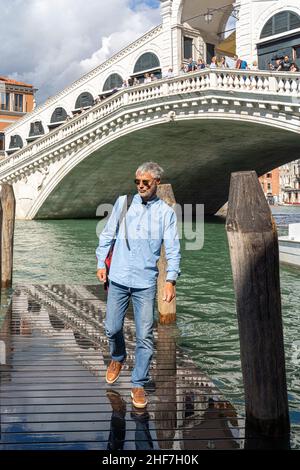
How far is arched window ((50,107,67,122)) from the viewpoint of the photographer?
2771cm

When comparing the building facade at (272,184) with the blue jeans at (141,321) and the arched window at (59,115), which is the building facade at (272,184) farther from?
the blue jeans at (141,321)

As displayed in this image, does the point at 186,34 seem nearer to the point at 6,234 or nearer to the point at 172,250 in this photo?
the point at 6,234

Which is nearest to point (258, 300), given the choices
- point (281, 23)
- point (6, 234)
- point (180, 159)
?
point (6, 234)

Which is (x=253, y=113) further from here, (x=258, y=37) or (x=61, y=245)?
(x=61, y=245)

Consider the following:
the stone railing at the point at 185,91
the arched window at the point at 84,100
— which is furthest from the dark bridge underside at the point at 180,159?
the arched window at the point at 84,100

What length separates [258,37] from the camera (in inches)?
722

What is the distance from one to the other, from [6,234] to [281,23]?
13.7 metres

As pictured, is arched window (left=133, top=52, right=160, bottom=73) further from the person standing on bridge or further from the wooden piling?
the person standing on bridge

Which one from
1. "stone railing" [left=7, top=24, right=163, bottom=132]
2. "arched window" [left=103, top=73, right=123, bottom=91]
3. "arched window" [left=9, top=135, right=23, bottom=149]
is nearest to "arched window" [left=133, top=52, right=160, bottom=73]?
"stone railing" [left=7, top=24, right=163, bottom=132]

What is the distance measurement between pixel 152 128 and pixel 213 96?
11.2ft

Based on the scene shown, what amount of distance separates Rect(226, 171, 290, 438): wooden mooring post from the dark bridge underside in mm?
13951

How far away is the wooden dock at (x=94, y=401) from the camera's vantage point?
2.68 metres

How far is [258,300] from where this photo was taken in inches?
111

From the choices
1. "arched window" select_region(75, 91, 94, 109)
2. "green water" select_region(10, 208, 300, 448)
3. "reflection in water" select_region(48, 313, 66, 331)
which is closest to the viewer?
"green water" select_region(10, 208, 300, 448)
